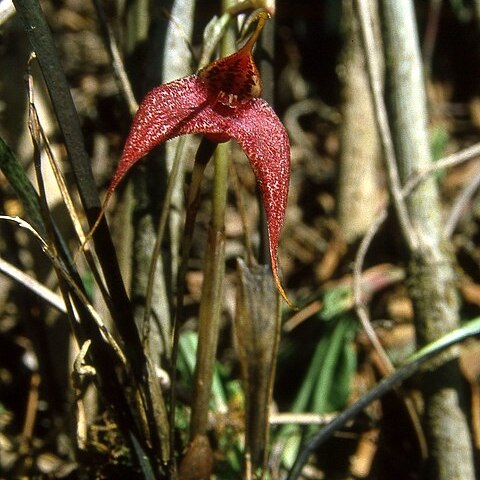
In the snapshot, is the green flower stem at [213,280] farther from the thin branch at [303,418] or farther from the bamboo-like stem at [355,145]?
the bamboo-like stem at [355,145]

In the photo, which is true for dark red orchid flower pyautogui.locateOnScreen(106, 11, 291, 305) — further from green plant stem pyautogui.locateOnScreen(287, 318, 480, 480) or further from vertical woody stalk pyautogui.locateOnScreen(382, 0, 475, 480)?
vertical woody stalk pyautogui.locateOnScreen(382, 0, 475, 480)

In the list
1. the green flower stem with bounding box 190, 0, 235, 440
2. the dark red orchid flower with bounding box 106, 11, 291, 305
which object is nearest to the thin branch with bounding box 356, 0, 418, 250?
the green flower stem with bounding box 190, 0, 235, 440

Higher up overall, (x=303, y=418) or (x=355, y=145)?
(x=355, y=145)

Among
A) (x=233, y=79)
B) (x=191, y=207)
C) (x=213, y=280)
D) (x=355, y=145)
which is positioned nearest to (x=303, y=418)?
(x=213, y=280)

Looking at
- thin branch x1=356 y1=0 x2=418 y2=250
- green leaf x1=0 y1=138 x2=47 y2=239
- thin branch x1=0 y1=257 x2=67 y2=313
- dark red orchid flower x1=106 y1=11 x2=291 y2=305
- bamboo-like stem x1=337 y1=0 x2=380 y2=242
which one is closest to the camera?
dark red orchid flower x1=106 y1=11 x2=291 y2=305

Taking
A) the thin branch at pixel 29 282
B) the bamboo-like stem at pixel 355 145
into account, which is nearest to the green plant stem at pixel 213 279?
the thin branch at pixel 29 282

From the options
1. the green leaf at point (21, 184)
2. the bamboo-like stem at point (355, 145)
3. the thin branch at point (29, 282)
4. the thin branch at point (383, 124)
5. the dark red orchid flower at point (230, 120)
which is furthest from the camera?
the bamboo-like stem at point (355, 145)

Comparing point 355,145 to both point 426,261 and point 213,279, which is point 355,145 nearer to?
point 426,261
